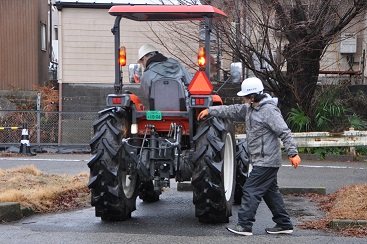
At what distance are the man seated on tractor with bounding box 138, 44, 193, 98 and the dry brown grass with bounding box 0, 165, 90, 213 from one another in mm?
2144

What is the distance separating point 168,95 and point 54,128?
13.6 m

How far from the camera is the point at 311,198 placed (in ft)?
37.2

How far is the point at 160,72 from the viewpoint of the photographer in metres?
9.38

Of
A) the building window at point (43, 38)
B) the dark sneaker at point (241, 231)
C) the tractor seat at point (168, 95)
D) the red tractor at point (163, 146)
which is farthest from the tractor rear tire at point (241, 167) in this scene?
the building window at point (43, 38)

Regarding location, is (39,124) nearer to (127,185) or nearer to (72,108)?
(72,108)

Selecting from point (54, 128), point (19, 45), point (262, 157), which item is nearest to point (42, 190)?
point (262, 157)

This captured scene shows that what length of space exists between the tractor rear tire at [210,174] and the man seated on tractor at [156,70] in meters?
1.04

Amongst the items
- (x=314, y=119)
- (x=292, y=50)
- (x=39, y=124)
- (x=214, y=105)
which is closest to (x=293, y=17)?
(x=292, y=50)

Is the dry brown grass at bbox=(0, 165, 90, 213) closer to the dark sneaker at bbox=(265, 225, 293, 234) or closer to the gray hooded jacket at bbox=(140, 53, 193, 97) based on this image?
the gray hooded jacket at bbox=(140, 53, 193, 97)

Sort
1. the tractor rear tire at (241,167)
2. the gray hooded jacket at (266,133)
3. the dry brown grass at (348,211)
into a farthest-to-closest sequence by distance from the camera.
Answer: the tractor rear tire at (241,167), the gray hooded jacket at (266,133), the dry brown grass at (348,211)

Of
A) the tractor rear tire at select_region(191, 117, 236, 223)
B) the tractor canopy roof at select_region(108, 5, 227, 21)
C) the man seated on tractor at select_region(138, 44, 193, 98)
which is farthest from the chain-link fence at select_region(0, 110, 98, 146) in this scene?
the tractor rear tire at select_region(191, 117, 236, 223)

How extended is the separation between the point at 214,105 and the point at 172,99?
1.93ft

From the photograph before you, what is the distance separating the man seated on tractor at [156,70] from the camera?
9344 millimetres

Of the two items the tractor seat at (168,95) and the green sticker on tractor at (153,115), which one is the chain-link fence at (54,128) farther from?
the green sticker on tractor at (153,115)
